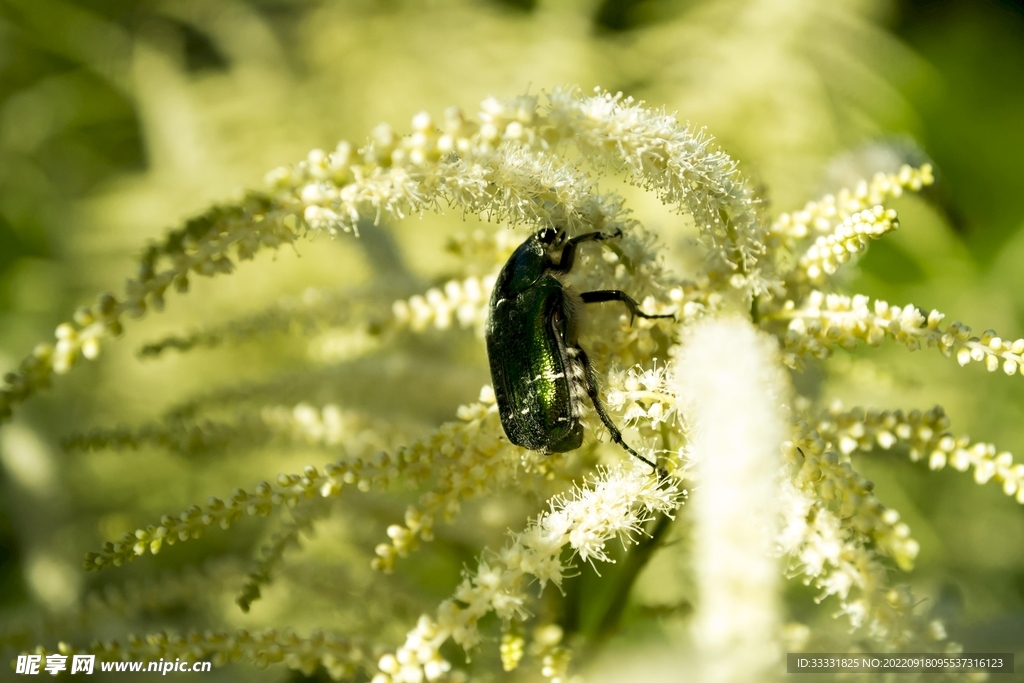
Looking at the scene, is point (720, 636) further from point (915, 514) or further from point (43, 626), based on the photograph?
point (915, 514)

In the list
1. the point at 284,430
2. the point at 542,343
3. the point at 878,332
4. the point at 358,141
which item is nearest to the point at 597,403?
the point at 542,343

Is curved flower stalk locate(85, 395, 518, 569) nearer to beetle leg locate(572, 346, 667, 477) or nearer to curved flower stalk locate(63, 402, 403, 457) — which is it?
beetle leg locate(572, 346, 667, 477)

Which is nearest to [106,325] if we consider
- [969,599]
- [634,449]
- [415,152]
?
[415,152]

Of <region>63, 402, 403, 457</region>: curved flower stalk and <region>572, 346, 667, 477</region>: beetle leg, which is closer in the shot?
<region>572, 346, 667, 477</region>: beetle leg

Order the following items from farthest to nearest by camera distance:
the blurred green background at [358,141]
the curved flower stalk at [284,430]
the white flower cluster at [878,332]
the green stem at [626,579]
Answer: the blurred green background at [358,141] → the curved flower stalk at [284,430] → the green stem at [626,579] → the white flower cluster at [878,332]

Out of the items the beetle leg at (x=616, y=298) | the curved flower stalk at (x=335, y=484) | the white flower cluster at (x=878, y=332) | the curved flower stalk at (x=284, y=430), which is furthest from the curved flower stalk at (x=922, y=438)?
the curved flower stalk at (x=284, y=430)

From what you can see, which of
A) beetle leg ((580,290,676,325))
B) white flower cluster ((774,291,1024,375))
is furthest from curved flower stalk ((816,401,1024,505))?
beetle leg ((580,290,676,325))

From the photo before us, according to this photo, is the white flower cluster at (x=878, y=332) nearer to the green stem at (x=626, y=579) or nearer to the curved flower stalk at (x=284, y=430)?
the green stem at (x=626, y=579)

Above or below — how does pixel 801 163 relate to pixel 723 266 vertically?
above
